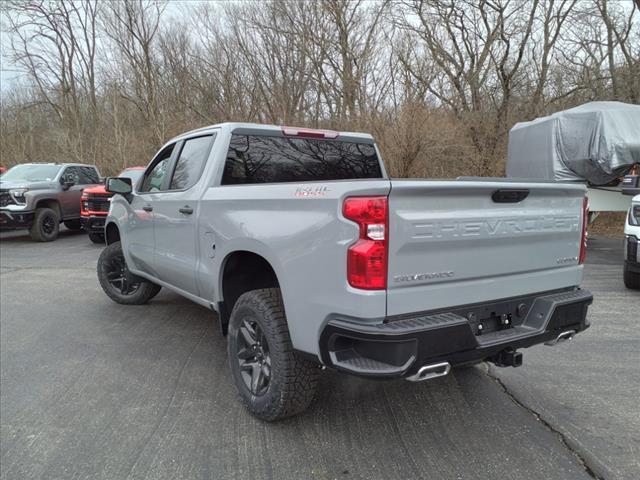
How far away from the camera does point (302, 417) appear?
310 centimetres

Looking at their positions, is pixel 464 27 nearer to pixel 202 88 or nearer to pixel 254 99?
pixel 254 99

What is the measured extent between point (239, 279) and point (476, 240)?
1.74 meters

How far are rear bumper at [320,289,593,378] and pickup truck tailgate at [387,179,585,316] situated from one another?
80 millimetres

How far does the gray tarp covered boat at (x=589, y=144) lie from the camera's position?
9.10 metres

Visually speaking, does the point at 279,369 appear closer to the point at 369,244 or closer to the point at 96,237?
the point at 369,244

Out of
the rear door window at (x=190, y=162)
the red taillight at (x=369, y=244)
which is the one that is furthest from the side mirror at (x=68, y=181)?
the red taillight at (x=369, y=244)

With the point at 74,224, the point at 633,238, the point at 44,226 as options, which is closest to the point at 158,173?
the point at 633,238

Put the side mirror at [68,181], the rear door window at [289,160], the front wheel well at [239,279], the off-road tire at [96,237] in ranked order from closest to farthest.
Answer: the front wheel well at [239,279] → the rear door window at [289,160] → the off-road tire at [96,237] → the side mirror at [68,181]

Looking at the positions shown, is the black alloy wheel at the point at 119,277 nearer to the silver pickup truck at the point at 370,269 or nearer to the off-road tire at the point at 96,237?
the silver pickup truck at the point at 370,269

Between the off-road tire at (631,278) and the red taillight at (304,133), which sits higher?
the red taillight at (304,133)

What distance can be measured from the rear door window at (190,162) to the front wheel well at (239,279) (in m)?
0.90

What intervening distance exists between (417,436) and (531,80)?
17.9m

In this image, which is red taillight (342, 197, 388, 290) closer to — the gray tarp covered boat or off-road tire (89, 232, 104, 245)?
the gray tarp covered boat

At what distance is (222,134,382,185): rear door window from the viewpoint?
12.6 feet
